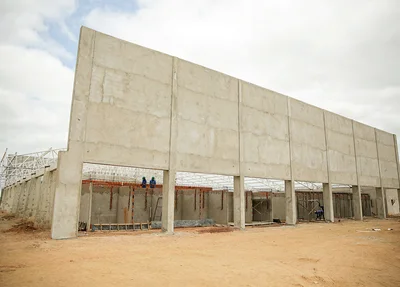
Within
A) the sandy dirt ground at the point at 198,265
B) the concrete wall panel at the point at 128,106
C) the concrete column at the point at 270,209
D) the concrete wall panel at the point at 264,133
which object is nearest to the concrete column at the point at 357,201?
the concrete column at the point at 270,209

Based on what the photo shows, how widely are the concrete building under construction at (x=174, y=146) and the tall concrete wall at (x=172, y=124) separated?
0.05 meters

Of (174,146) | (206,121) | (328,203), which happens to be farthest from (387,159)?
(174,146)

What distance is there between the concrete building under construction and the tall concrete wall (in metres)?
0.05

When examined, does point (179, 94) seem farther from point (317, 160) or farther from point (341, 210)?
point (341, 210)

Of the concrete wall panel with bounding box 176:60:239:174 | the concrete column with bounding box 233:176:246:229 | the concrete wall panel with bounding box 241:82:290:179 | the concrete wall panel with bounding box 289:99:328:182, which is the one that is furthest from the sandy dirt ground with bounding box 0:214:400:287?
the concrete wall panel with bounding box 289:99:328:182

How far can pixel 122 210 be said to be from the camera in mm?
19641

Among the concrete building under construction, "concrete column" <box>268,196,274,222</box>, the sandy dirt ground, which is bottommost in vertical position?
the sandy dirt ground

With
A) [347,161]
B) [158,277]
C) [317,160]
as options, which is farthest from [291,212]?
[158,277]

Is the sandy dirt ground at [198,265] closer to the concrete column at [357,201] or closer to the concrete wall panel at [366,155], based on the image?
the concrete column at [357,201]

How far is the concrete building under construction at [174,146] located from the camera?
13.8 m

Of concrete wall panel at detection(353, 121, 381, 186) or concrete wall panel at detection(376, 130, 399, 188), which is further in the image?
concrete wall panel at detection(376, 130, 399, 188)

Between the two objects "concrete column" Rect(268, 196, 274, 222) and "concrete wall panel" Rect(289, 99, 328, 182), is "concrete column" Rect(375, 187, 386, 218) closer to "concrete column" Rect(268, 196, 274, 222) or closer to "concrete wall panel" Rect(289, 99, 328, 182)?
"concrete wall panel" Rect(289, 99, 328, 182)

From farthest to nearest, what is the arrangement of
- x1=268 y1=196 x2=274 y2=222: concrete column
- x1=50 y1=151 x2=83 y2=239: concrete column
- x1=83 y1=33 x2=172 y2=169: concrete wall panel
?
x1=268 y1=196 x2=274 y2=222: concrete column < x1=83 y1=33 x2=172 y2=169: concrete wall panel < x1=50 y1=151 x2=83 y2=239: concrete column

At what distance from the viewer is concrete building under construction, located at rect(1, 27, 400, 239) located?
45.3 ft
